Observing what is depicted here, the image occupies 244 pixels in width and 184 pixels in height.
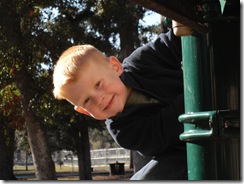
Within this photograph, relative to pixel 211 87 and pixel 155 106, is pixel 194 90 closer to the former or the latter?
pixel 211 87

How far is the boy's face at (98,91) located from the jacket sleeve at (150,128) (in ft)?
0.20

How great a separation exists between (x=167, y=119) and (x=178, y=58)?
248 mm

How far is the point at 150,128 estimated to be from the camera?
6.11ft

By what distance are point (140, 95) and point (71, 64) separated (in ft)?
0.93

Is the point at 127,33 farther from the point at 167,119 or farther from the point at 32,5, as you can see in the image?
the point at 167,119

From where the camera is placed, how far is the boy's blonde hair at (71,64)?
1812 mm

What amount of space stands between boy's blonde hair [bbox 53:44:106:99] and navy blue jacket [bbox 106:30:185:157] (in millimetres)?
151

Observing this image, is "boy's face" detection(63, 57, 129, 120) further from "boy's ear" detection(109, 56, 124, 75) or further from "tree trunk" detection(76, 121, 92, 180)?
"tree trunk" detection(76, 121, 92, 180)

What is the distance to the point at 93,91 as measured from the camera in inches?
71.6

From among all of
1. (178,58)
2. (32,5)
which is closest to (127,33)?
(32,5)

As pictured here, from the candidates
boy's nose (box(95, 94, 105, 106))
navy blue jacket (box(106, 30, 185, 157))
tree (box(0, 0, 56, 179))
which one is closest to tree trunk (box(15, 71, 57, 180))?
tree (box(0, 0, 56, 179))

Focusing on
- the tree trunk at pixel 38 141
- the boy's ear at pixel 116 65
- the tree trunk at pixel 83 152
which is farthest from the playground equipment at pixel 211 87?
the tree trunk at pixel 83 152

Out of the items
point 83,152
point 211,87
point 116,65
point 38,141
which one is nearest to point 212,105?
point 211,87

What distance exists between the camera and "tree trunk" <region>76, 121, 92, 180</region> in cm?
2345
